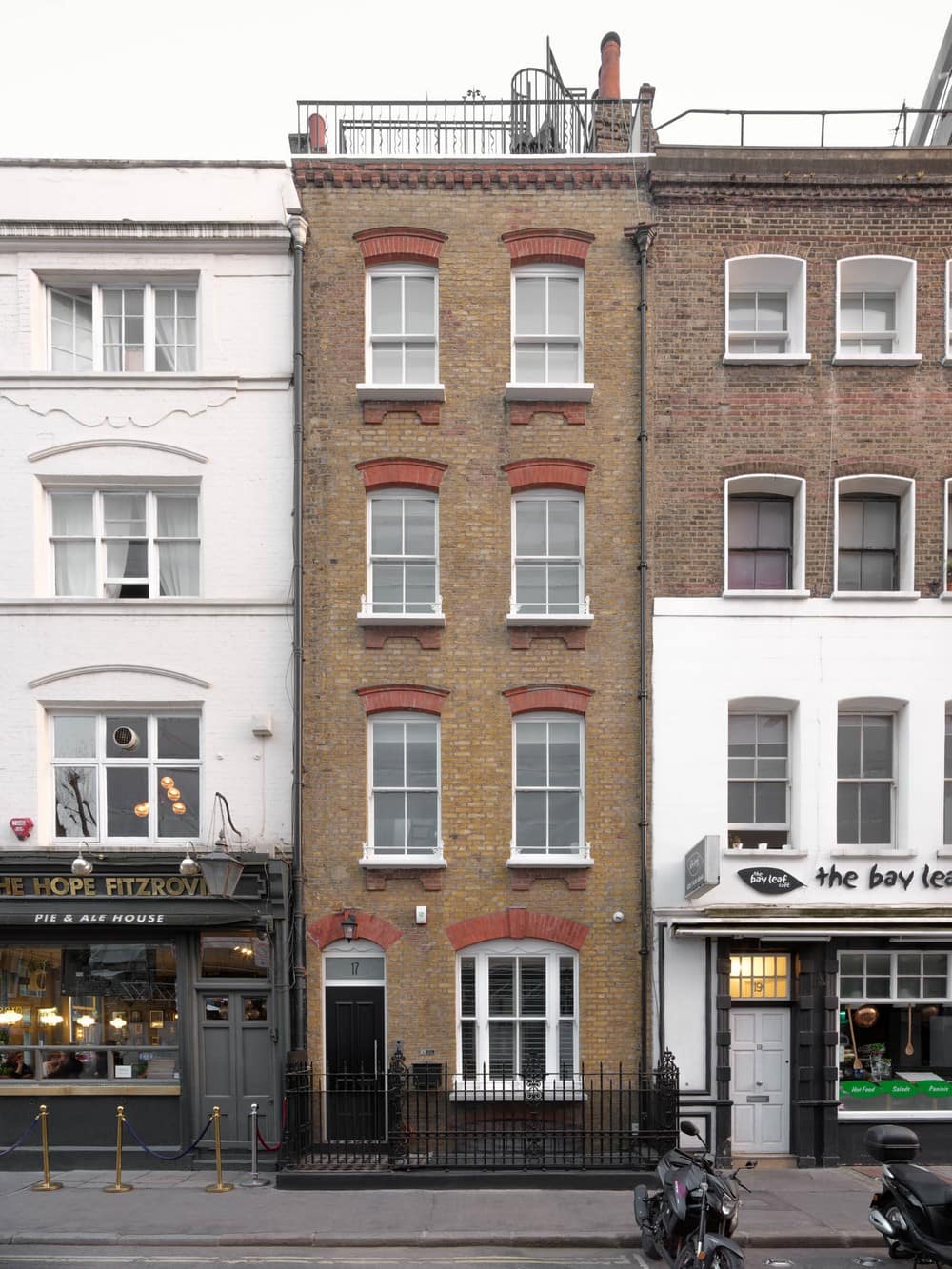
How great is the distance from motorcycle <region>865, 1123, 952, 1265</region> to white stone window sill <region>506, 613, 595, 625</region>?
284 inches

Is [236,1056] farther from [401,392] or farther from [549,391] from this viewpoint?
[549,391]

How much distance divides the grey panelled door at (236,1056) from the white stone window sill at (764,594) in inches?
351

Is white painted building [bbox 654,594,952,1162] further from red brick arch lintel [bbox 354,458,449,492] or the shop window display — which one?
the shop window display

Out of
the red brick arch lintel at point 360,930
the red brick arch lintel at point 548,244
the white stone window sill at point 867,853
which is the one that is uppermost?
the red brick arch lintel at point 548,244

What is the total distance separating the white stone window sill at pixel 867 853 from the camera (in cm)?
1306

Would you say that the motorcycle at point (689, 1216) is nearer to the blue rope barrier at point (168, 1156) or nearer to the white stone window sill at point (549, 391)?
the blue rope barrier at point (168, 1156)

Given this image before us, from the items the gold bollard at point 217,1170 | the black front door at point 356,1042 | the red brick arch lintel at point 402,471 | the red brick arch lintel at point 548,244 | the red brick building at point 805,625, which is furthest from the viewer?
the red brick arch lintel at point 548,244

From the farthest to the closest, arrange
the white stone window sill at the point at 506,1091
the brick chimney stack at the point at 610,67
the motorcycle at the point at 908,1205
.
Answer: the brick chimney stack at the point at 610,67 → the white stone window sill at the point at 506,1091 → the motorcycle at the point at 908,1205

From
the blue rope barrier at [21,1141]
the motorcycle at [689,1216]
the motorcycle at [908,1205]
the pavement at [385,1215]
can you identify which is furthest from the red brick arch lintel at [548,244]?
the blue rope barrier at [21,1141]

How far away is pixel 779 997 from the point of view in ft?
43.2

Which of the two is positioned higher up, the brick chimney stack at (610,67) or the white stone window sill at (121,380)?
the brick chimney stack at (610,67)

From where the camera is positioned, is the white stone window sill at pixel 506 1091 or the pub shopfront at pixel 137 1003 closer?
the white stone window sill at pixel 506 1091

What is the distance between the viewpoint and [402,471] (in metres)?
13.4

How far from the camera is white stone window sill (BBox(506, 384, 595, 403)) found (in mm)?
13273
